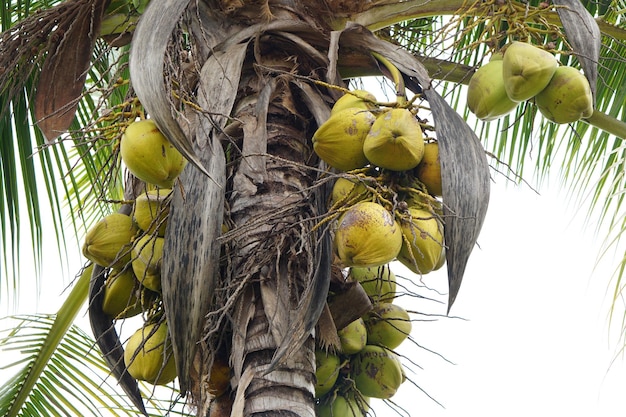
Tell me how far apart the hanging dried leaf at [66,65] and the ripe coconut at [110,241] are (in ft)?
1.64

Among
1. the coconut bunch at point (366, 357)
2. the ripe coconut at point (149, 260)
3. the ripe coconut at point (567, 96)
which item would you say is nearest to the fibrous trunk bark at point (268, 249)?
the ripe coconut at point (149, 260)

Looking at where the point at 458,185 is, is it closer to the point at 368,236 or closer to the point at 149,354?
the point at 368,236

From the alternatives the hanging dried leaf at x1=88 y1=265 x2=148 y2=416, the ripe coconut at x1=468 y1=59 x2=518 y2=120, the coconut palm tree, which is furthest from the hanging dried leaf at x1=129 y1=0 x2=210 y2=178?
the ripe coconut at x1=468 y1=59 x2=518 y2=120

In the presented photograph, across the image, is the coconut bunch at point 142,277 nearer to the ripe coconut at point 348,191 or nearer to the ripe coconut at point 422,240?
the ripe coconut at point 348,191

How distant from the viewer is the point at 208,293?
5.09 ft

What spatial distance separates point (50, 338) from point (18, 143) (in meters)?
0.79

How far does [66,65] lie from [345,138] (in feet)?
3.15

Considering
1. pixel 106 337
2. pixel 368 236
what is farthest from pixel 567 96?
pixel 106 337

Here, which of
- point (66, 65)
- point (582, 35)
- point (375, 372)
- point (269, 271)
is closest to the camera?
point (269, 271)

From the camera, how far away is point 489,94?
1.76 meters

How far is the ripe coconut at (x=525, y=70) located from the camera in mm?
1677

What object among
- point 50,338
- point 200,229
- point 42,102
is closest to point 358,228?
point 200,229

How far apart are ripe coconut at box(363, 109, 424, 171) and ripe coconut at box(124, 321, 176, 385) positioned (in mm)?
559

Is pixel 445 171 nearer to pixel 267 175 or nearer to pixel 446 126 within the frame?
pixel 446 126
